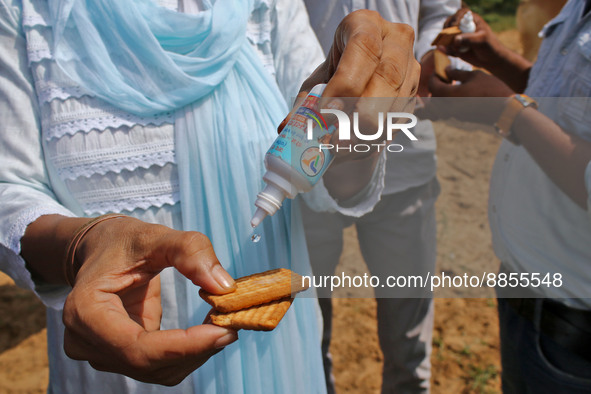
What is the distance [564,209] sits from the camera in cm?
140

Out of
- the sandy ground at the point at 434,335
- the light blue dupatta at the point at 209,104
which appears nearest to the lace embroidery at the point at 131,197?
the light blue dupatta at the point at 209,104

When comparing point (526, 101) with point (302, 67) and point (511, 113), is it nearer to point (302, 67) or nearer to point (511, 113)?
point (511, 113)

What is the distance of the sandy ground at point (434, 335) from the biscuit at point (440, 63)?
1.69m

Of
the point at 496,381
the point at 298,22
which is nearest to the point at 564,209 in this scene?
the point at 298,22

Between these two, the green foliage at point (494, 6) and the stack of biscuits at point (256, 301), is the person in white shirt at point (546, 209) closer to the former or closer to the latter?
the stack of biscuits at point (256, 301)

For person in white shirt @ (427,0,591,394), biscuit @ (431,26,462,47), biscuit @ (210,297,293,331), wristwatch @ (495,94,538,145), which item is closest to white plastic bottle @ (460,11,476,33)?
biscuit @ (431,26,462,47)

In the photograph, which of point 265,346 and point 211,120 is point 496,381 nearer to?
point 265,346

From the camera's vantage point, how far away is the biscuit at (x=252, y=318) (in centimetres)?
85

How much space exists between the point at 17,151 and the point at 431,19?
181 cm

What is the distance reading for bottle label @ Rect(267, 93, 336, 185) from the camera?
2.83 feet

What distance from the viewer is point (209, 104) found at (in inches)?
42.8

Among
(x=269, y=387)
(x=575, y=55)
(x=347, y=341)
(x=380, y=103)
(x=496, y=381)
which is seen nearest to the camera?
(x=380, y=103)

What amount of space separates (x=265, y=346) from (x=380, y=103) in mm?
652

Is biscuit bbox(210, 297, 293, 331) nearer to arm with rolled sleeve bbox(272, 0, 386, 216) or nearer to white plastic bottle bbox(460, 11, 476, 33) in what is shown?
arm with rolled sleeve bbox(272, 0, 386, 216)
